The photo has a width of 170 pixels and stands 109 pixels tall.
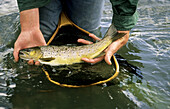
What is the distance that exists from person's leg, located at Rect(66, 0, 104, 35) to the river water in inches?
36.1

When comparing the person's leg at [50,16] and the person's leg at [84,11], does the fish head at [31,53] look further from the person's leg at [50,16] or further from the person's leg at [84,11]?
the person's leg at [84,11]

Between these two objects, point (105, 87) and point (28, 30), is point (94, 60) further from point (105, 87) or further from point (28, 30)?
point (28, 30)

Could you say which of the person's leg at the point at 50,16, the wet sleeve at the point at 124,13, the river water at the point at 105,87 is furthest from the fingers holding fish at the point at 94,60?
the person's leg at the point at 50,16

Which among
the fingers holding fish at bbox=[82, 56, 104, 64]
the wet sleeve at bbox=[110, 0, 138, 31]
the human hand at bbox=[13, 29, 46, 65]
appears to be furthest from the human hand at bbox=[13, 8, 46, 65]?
the wet sleeve at bbox=[110, 0, 138, 31]

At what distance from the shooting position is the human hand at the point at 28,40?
241cm

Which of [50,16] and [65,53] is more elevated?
[50,16]

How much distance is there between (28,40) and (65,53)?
0.59 meters

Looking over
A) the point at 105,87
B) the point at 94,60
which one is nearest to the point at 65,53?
the point at 94,60

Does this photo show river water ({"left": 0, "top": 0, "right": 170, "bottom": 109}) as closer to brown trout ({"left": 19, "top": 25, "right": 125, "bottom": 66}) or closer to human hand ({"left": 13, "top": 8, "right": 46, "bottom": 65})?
brown trout ({"left": 19, "top": 25, "right": 125, "bottom": 66})

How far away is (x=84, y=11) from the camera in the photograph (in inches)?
123

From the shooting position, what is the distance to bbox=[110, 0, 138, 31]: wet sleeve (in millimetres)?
2206

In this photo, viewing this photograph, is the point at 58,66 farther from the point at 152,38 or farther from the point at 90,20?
the point at 152,38

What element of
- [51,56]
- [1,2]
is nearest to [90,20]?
[51,56]

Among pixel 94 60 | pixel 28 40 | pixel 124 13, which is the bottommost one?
pixel 94 60
